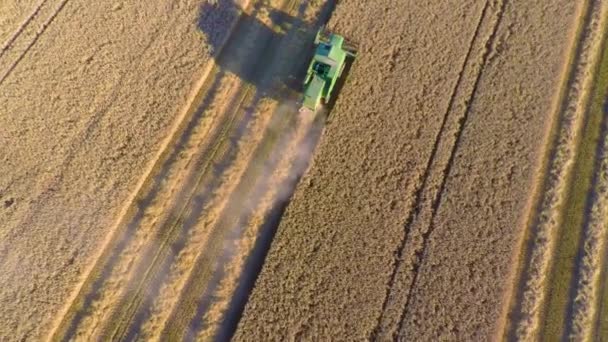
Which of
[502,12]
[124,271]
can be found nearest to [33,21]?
[124,271]

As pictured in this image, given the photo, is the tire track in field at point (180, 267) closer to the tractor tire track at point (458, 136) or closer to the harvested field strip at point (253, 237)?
the harvested field strip at point (253, 237)

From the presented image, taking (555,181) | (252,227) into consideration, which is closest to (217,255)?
(252,227)

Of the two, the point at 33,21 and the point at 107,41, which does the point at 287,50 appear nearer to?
the point at 107,41

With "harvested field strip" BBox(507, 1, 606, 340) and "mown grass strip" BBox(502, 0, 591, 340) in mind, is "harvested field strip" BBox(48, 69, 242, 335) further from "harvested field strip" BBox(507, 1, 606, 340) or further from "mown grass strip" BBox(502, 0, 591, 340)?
"harvested field strip" BBox(507, 1, 606, 340)

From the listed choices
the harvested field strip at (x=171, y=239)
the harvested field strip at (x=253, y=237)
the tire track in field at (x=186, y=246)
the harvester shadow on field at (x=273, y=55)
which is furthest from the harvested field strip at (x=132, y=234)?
the harvester shadow on field at (x=273, y=55)

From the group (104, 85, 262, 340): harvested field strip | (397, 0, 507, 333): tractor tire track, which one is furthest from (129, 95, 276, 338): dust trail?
(397, 0, 507, 333): tractor tire track
